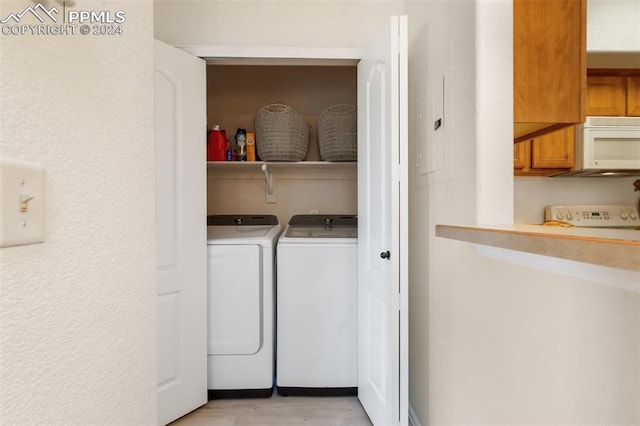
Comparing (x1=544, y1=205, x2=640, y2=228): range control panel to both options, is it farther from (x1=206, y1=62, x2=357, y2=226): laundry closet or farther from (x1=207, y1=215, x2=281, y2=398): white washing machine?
(x1=207, y1=215, x2=281, y2=398): white washing machine

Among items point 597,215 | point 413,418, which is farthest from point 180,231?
point 597,215

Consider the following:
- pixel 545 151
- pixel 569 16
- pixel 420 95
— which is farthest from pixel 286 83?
pixel 569 16

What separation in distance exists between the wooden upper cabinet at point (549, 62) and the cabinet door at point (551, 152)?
4.32ft

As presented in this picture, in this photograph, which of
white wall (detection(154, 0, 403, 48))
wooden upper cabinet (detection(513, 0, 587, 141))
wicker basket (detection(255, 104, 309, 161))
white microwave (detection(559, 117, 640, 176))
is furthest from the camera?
wicker basket (detection(255, 104, 309, 161))

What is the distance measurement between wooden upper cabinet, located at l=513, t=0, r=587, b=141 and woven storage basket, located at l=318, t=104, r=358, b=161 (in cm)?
140

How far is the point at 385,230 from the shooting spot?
5.32 feet

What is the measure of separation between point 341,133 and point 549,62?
4.89 ft

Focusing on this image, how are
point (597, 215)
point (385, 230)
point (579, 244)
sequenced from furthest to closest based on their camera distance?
1. point (597, 215)
2. point (385, 230)
3. point (579, 244)

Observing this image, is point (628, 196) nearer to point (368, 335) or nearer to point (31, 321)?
point (368, 335)

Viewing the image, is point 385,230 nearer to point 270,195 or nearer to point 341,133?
point 341,133

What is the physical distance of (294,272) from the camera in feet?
7.05

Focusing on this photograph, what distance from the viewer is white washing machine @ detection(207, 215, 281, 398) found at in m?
2.11

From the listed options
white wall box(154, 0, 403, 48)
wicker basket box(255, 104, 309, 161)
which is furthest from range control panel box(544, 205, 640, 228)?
wicker basket box(255, 104, 309, 161)

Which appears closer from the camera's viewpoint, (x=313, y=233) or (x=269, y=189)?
(x=313, y=233)
